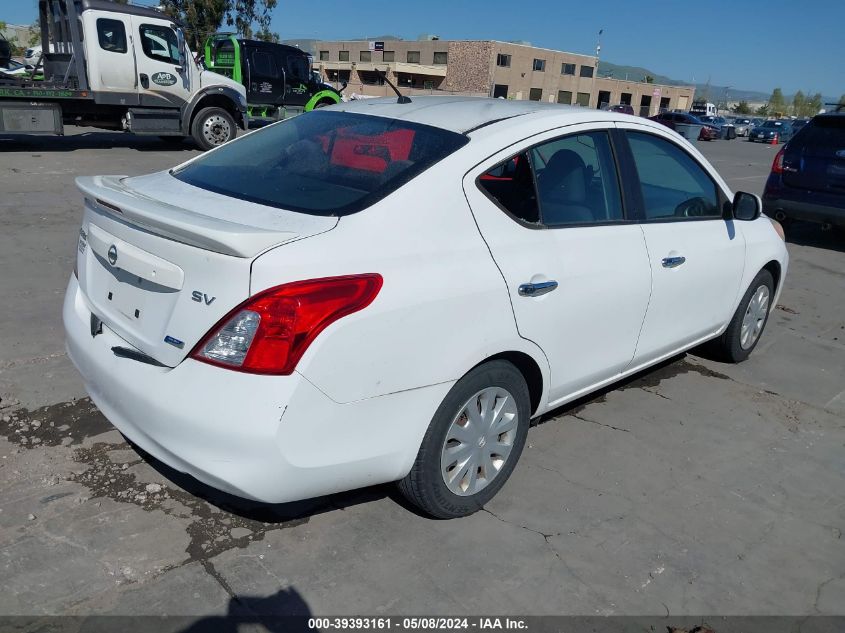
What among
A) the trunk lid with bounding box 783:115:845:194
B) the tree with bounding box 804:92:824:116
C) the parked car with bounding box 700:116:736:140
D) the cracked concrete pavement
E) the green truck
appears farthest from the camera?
the tree with bounding box 804:92:824:116

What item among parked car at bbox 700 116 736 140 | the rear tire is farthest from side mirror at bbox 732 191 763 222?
parked car at bbox 700 116 736 140

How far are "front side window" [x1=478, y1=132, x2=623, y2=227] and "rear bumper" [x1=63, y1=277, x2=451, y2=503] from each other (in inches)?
37.2

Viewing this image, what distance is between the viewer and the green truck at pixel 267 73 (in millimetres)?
21906

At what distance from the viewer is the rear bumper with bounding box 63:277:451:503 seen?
236 centimetres

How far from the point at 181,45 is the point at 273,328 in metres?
14.2

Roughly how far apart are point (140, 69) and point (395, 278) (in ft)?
45.3

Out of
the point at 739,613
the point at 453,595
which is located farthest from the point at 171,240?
the point at 739,613

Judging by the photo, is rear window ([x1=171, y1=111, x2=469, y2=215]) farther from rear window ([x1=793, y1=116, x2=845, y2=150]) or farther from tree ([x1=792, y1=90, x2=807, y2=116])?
tree ([x1=792, y1=90, x2=807, y2=116])

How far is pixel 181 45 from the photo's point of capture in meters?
14.7

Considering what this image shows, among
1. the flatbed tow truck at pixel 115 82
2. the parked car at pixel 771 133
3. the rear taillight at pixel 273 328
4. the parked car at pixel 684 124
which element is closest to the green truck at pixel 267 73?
the flatbed tow truck at pixel 115 82

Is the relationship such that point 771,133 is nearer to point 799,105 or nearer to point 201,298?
point 201,298

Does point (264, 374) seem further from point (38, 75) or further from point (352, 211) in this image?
point (38, 75)

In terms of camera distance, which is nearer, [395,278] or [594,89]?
[395,278]

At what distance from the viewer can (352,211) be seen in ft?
8.79
